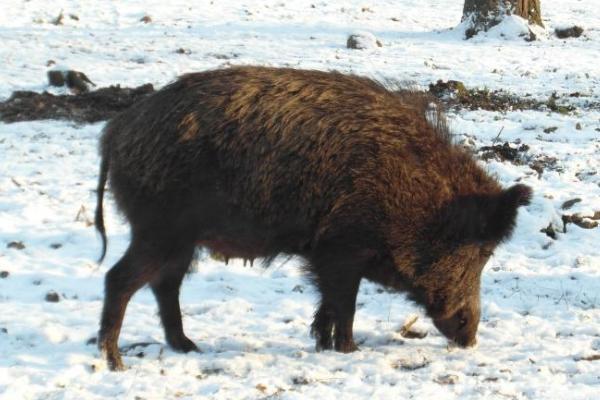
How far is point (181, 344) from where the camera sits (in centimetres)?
550

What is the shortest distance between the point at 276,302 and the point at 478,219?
184 centimetres

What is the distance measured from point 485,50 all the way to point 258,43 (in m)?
4.26

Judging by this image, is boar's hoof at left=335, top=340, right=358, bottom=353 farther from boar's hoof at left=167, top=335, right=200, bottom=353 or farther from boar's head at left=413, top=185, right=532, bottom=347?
boar's hoof at left=167, top=335, right=200, bottom=353

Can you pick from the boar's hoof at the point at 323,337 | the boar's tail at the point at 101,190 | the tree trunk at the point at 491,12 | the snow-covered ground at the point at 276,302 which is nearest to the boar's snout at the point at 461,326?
the snow-covered ground at the point at 276,302

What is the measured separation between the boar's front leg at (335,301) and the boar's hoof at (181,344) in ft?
2.55

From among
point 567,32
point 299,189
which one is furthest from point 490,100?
point 299,189

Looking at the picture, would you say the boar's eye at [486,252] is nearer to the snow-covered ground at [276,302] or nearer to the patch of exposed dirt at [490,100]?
the snow-covered ground at [276,302]

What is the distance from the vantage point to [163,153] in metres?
5.04

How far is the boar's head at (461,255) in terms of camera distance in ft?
17.1

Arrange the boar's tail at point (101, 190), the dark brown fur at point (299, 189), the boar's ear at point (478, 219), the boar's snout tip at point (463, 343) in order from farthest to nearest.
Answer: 1. the boar's snout tip at point (463, 343)
2. the boar's tail at point (101, 190)
3. the boar's ear at point (478, 219)
4. the dark brown fur at point (299, 189)

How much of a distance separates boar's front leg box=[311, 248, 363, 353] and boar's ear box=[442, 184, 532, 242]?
627 millimetres

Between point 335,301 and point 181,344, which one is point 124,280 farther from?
point 335,301

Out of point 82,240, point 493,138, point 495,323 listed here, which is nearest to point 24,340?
point 82,240

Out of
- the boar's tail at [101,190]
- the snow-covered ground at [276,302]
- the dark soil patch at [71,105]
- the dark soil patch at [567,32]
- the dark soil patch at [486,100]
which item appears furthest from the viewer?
the dark soil patch at [567,32]
